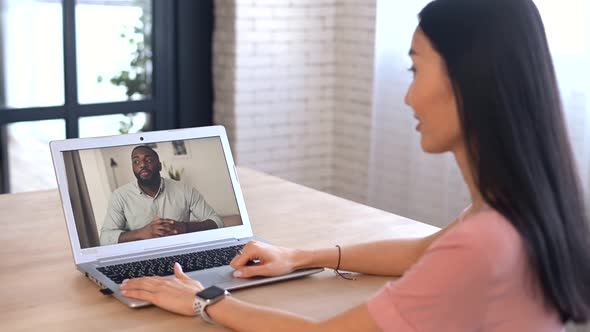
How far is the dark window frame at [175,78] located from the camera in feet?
14.4

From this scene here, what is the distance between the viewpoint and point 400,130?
4426mm

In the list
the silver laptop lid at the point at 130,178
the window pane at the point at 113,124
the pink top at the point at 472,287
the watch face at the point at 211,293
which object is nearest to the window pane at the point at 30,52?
the window pane at the point at 113,124

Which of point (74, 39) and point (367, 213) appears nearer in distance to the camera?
point (367, 213)

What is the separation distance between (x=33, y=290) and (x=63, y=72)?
2679mm

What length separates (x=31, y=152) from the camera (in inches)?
172

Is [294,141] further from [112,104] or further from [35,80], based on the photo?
[35,80]

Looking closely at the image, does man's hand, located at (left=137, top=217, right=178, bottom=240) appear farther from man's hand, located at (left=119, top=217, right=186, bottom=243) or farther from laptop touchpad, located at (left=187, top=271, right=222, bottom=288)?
laptop touchpad, located at (left=187, top=271, right=222, bottom=288)

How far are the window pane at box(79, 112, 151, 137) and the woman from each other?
3238mm

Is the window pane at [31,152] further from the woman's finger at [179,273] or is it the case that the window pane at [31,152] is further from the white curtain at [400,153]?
the woman's finger at [179,273]

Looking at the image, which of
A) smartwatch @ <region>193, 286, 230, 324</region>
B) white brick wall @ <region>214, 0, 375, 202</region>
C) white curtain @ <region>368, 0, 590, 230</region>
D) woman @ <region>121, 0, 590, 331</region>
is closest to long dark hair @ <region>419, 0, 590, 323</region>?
woman @ <region>121, 0, 590, 331</region>

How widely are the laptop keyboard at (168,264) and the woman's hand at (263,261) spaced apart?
70 millimetres

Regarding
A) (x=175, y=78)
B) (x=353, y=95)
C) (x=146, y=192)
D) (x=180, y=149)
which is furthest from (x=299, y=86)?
(x=146, y=192)

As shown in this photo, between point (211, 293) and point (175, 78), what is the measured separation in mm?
3114

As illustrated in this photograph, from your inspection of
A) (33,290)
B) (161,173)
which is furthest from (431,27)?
(33,290)
